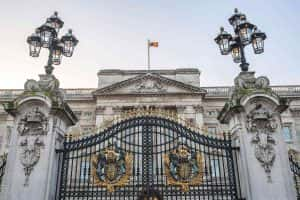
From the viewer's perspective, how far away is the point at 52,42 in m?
10.6

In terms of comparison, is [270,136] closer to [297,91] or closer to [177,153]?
[177,153]

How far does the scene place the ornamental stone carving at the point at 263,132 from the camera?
29.5ft

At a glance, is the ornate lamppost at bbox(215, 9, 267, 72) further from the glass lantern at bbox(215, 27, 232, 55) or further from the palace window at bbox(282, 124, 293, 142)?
the palace window at bbox(282, 124, 293, 142)

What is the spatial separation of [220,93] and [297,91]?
987cm

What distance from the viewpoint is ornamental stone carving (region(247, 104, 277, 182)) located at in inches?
354

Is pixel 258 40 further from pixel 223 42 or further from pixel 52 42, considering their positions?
pixel 52 42

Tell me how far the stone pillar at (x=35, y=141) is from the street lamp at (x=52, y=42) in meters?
1.08

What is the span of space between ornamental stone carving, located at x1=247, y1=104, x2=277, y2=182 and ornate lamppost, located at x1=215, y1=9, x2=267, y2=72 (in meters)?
1.91

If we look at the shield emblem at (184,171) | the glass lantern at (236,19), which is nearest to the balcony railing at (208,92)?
the glass lantern at (236,19)

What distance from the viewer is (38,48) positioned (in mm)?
10555

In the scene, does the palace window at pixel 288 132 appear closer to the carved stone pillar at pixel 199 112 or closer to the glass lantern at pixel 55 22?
the carved stone pillar at pixel 199 112

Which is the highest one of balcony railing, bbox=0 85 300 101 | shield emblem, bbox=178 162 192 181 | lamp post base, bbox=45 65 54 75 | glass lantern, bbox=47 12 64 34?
balcony railing, bbox=0 85 300 101

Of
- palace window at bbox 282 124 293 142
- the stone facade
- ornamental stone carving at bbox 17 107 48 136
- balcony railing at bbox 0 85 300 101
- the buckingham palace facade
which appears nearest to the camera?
the buckingham palace facade

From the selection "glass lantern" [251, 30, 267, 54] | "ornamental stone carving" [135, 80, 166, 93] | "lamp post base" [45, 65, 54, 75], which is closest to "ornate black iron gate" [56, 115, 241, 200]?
"lamp post base" [45, 65, 54, 75]
